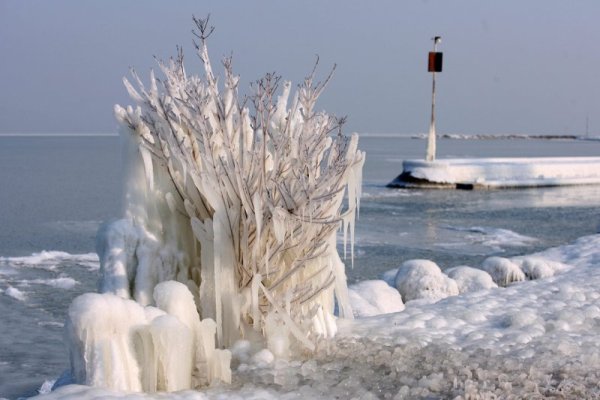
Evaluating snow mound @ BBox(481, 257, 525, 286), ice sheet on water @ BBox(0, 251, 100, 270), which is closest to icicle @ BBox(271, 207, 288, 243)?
snow mound @ BBox(481, 257, 525, 286)

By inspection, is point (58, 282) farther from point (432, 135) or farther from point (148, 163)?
point (432, 135)

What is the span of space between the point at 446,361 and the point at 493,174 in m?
28.1

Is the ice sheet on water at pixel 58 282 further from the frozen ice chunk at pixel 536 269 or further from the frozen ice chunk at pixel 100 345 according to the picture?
the frozen ice chunk at pixel 100 345

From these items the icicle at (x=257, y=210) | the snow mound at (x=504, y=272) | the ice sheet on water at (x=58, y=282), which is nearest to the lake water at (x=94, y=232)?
the ice sheet on water at (x=58, y=282)

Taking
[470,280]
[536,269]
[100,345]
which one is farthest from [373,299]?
[100,345]

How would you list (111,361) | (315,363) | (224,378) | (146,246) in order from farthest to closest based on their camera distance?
(146,246), (315,363), (224,378), (111,361)

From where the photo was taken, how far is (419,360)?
5.06 m

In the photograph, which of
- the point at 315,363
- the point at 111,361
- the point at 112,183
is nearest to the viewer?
the point at 111,361

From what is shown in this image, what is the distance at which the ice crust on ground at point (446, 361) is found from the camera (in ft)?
14.6

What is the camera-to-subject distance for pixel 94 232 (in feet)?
54.1

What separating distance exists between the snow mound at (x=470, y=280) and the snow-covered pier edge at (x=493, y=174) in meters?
21.2

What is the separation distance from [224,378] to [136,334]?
0.61 m

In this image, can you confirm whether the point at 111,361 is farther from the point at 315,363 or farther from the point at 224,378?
the point at 315,363

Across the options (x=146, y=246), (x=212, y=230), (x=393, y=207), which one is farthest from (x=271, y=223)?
(x=393, y=207)
